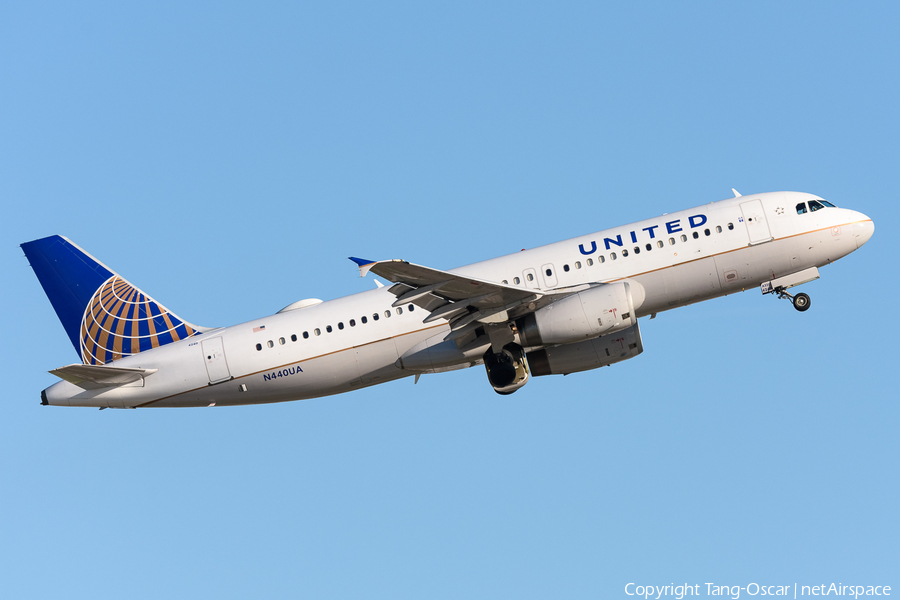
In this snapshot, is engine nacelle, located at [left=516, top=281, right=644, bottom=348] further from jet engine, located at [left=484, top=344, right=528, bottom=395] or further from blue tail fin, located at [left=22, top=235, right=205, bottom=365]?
blue tail fin, located at [left=22, top=235, right=205, bottom=365]

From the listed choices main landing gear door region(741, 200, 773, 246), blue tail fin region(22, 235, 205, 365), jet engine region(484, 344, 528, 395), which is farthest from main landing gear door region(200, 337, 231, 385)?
main landing gear door region(741, 200, 773, 246)

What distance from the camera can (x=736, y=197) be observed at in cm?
3450

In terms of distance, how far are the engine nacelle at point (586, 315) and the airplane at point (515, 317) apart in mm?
43

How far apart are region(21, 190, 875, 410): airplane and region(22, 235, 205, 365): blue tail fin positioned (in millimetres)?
897

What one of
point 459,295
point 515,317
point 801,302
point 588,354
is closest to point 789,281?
point 801,302

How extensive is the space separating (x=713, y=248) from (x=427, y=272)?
35.5 ft

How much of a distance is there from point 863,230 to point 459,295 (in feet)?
49.6

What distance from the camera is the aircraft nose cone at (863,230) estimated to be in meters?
33.8

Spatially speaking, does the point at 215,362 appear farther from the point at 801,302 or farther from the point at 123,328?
the point at 801,302

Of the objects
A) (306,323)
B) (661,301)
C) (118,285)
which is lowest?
(661,301)

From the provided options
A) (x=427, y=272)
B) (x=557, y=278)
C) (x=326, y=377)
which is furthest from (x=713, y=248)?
(x=326, y=377)

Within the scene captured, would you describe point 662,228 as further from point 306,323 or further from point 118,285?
point 118,285

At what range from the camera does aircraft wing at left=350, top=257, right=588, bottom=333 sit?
96.4 feet

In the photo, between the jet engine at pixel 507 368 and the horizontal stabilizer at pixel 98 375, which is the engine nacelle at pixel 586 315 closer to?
the jet engine at pixel 507 368
